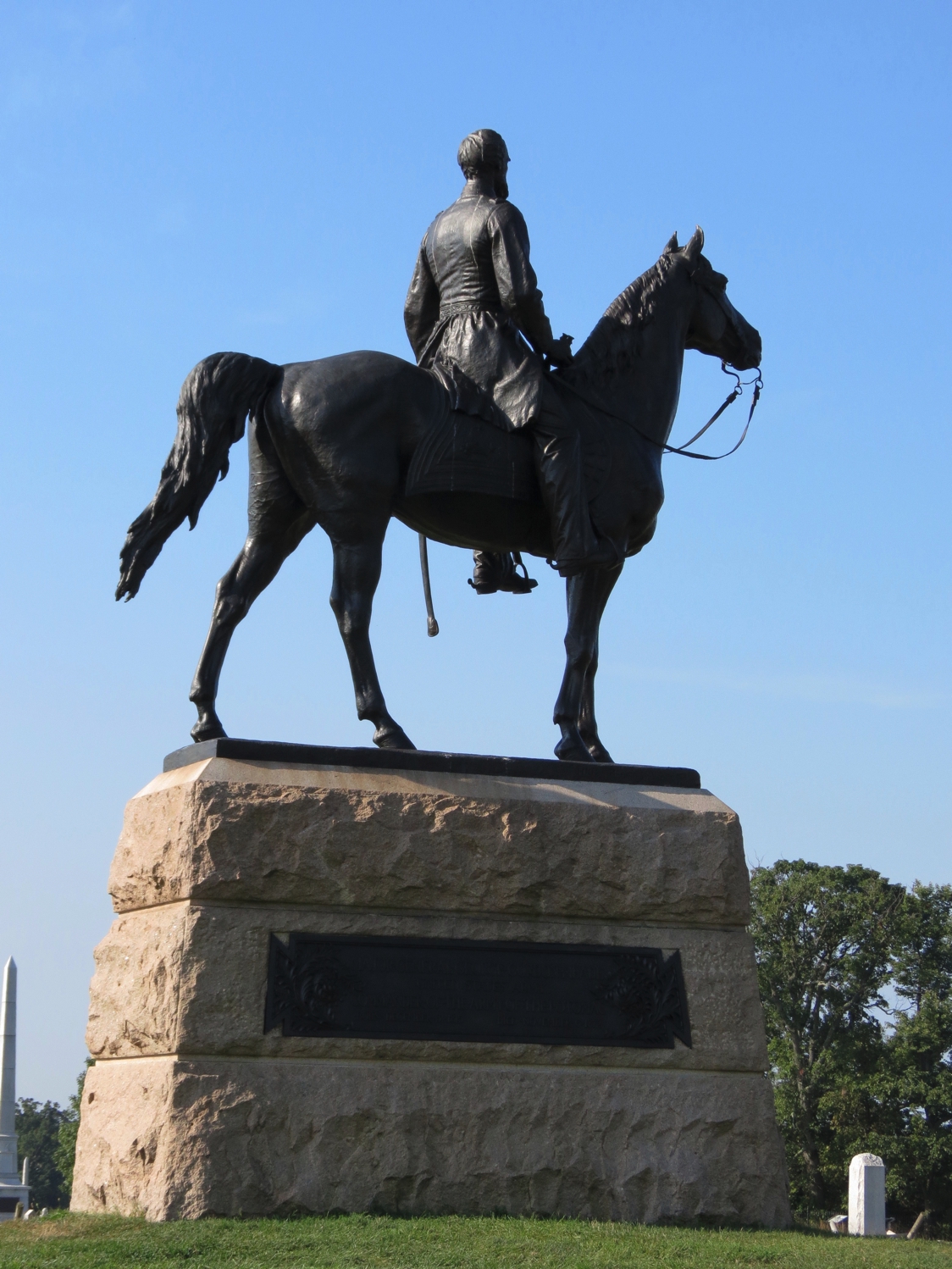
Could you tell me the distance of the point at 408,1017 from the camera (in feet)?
24.5

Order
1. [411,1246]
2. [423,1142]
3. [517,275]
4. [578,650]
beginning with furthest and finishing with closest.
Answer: [517,275]
[578,650]
[423,1142]
[411,1246]

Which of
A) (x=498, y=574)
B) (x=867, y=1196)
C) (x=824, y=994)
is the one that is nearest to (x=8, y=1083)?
(x=824, y=994)

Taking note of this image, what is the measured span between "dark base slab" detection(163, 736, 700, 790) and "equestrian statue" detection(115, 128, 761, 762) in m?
0.28

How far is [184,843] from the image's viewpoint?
736cm

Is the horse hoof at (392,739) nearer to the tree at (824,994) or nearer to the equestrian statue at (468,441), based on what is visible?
the equestrian statue at (468,441)

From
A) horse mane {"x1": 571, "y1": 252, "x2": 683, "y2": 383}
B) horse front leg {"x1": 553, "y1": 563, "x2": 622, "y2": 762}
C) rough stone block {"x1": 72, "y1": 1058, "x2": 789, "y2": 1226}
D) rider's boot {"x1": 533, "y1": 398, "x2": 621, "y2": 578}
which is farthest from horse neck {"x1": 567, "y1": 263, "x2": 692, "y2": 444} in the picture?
rough stone block {"x1": 72, "y1": 1058, "x2": 789, "y2": 1226}

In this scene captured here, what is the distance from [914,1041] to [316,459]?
34741 millimetres

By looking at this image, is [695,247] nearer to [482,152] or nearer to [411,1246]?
[482,152]

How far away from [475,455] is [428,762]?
5.56 ft


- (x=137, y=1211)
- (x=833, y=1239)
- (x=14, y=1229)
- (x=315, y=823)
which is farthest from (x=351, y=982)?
(x=833, y=1239)

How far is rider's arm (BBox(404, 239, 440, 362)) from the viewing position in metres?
9.56

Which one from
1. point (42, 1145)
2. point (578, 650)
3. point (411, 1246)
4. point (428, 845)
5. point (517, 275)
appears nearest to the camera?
point (411, 1246)

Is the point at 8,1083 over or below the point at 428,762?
below

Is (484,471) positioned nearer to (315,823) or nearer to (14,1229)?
(315,823)
